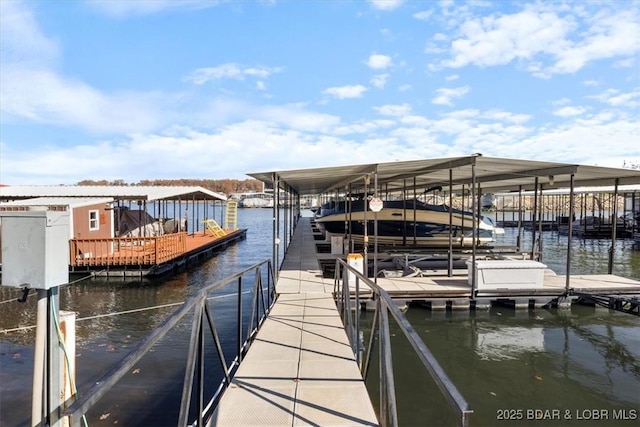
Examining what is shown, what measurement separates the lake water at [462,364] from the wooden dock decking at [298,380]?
3.93 ft

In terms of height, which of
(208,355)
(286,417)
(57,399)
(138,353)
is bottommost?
(208,355)

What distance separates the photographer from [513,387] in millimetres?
5598

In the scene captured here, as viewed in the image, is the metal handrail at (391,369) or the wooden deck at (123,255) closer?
the metal handrail at (391,369)

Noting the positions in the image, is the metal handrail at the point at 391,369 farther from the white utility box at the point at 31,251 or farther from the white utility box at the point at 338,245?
the white utility box at the point at 338,245

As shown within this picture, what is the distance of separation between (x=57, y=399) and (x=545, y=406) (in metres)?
5.40

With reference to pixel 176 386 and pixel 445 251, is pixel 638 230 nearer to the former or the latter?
pixel 445 251

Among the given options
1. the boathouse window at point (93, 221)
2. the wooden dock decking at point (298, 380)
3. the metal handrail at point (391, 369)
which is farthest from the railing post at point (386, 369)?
the boathouse window at point (93, 221)

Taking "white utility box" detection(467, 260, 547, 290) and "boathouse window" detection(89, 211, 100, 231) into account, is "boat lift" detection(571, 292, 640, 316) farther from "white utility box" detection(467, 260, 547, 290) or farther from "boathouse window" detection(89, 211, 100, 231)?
"boathouse window" detection(89, 211, 100, 231)

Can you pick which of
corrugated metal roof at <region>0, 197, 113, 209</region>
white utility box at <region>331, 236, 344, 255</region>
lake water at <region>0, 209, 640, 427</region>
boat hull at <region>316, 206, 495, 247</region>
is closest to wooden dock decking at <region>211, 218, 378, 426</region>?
lake water at <region>0, 209, 640, 427</region>

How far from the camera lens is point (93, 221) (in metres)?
15.6

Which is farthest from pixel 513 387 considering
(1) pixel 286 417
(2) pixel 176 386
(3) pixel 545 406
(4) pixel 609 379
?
(2) pixel 176 386

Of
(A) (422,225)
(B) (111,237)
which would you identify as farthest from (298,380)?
(B) (111,237)

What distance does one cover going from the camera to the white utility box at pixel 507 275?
8648mm

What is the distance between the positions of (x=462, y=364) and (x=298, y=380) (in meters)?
3.74
